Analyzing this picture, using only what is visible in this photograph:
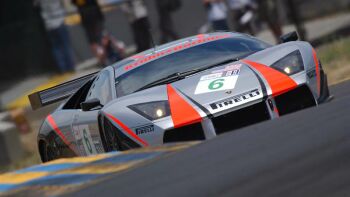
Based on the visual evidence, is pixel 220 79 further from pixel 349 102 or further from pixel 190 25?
pixel 190 25

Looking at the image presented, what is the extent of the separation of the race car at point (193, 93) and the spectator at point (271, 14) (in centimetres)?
813

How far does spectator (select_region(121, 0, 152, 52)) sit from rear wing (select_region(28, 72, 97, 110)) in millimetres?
8325

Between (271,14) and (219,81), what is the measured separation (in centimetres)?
1020

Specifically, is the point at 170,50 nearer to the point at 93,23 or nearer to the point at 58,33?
the point at 93,23

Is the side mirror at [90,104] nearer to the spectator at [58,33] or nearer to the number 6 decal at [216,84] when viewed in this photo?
the number 6 decal at [216,84]

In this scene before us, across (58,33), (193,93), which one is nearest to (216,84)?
(193,93)

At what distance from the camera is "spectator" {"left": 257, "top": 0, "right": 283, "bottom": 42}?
16.6 m

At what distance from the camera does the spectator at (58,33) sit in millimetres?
17609

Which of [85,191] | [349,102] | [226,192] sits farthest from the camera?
[349,102]

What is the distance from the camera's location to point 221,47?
811 centimetres

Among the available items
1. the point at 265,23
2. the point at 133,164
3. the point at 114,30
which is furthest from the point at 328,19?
the point at 133,164

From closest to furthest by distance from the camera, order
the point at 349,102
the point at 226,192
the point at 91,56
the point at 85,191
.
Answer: the point at 226,192 < the point at 85,191 < the point at 349,102 < the point at 91,56

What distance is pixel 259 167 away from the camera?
4.57 meters

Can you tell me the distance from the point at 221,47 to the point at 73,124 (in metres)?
1.47
